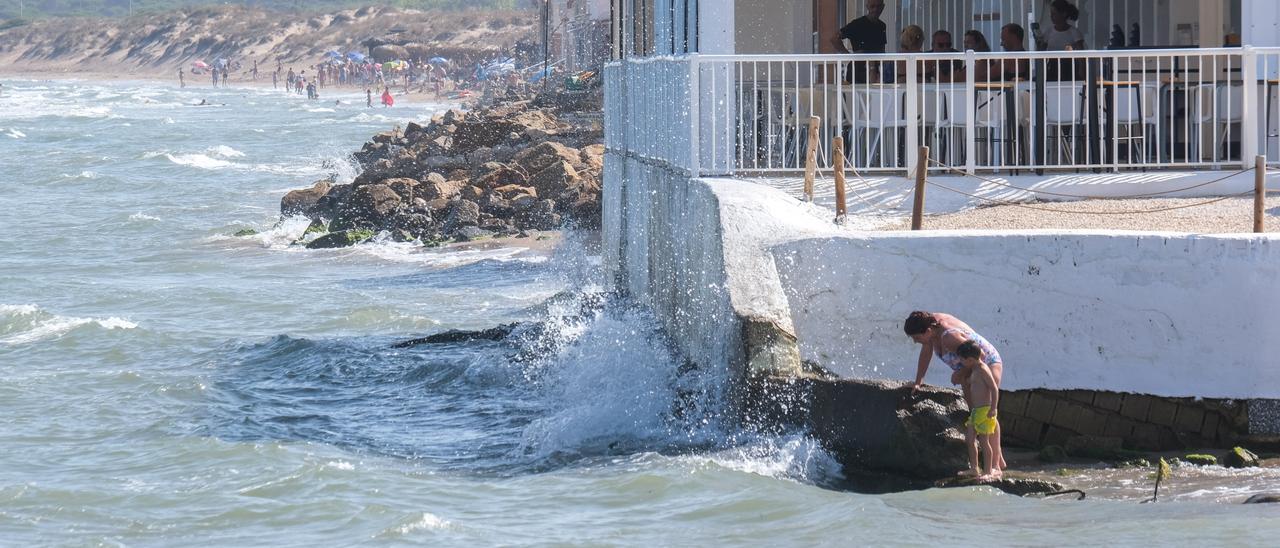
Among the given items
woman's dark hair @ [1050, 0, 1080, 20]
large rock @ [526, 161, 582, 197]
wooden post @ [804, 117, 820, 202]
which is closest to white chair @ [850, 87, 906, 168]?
wooden post @ [804, 117, 820, 202]

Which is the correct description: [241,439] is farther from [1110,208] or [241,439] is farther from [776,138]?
[1110,208]

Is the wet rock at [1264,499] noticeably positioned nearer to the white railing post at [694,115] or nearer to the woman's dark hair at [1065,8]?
the white railing post at [694,115]

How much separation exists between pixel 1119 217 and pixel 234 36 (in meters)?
117

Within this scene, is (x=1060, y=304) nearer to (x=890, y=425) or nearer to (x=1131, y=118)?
(x=890, y=425)

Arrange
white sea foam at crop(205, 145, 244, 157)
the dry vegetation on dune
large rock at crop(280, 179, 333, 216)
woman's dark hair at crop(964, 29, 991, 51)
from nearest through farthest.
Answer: woman's dark hair at crop(964, 29, 991, 51)
large rock at crop(280, 179, 333, 216)
white sea foam at crop(205, 145, 244, 157)
the dry vegetation on dune

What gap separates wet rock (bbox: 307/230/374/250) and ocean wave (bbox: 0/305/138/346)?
666 centimetres

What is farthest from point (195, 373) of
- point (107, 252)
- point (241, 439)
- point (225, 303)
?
point (107, 252)

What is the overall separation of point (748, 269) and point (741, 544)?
5.86ft

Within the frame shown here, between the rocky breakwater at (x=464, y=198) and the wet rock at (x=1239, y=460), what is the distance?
15.2 m

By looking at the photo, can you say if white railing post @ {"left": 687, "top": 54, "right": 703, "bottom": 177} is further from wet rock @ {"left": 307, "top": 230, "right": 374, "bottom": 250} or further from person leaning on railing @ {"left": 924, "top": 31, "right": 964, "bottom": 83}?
wet rock @ {"left": 307, "top": 230, "right": 374, "bottom": 250}

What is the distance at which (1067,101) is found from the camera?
13.3 metres

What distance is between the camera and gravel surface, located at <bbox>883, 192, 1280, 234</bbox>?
11430 millimetres

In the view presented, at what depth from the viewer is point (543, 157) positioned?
2812cm

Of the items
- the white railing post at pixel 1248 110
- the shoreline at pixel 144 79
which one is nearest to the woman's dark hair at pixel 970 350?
the white railing post at pixel 1248 110
